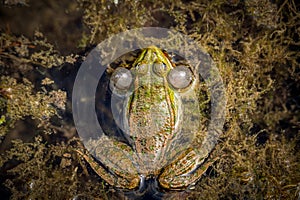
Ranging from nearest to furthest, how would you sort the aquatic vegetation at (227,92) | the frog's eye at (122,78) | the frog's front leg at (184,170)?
the frog's front leg at (184,170), the frog's eye at (122,78), the aquatic vegetation at (227,92)

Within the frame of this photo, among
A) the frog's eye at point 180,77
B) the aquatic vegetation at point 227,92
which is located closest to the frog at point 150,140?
the frog's eye at point 180,77

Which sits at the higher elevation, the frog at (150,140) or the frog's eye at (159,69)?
the frog's eye at (159,69)

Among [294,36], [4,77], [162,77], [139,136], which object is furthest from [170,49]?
[4,77]

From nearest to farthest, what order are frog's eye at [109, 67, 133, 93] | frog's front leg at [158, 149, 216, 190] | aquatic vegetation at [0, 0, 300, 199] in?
frog's front leg at [158, 149, 216, 190] → frog's eye at [109, 67, 133, 93] → aquatic vegetation at [0, 0, 300, 199]

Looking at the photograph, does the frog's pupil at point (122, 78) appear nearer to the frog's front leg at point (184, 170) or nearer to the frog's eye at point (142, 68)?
the frog's eye at point (142, 68)

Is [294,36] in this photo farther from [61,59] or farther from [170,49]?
[61,59]

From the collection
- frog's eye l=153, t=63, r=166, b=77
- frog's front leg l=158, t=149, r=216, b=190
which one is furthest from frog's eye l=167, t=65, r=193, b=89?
frog's front leg l=158, t=149, r=216, b=190

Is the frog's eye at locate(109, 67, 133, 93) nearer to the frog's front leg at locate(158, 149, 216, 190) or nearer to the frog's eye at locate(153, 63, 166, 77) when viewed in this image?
the frog's eye at locate(153, 63, 166, 77)
